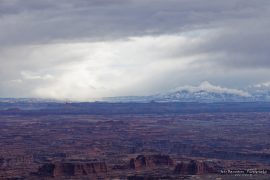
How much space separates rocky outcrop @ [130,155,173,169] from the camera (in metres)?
161

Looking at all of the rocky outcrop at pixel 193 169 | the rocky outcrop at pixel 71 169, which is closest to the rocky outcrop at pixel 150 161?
the rocky outcrop at pixel 71 169

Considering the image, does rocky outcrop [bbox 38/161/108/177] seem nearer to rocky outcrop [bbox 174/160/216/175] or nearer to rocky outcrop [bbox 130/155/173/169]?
rocky outcrop [bbox 130/155/173/169]

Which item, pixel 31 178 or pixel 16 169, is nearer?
pixel 31 178

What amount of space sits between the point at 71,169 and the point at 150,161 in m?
22.7

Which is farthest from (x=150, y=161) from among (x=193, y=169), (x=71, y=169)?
(x=71, y=169)

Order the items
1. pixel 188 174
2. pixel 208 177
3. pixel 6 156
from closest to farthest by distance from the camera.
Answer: pixel 208 177, pixel 188 174, pixel 6 156

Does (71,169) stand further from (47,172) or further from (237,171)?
(237,171)

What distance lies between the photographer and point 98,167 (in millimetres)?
154125

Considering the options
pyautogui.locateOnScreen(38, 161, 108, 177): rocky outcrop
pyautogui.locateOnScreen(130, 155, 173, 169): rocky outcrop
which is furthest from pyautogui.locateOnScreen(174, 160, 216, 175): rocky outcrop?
pyautogui.locateOnScreen(38, 161, 108, 177): rocky outcrop

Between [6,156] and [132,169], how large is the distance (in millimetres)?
50179

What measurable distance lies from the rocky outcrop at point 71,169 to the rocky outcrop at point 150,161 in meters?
8.79

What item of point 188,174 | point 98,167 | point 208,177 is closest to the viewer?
point 208,177

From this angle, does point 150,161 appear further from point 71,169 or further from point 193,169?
point 71,169

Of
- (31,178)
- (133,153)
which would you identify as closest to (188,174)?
(31,178)
